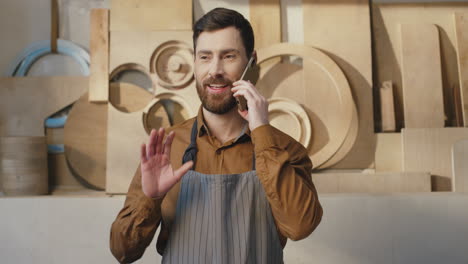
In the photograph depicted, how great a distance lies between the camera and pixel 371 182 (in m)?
2.67

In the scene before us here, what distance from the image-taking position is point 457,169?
2613mm

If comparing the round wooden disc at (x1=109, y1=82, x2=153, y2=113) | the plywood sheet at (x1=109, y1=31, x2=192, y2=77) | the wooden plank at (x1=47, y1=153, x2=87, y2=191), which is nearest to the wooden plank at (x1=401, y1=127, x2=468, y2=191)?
the plywood sheet at (x1=109, y1=31, x2=192, y2=77)

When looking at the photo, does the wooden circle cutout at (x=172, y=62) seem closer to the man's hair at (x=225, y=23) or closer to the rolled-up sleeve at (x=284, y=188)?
the man's hair at (x=225, y=23)

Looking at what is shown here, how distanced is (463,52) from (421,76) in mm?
336

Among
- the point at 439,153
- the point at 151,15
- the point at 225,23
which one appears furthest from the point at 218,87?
the point at 439,153

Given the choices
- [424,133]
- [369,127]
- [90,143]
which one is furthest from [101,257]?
[424,133]

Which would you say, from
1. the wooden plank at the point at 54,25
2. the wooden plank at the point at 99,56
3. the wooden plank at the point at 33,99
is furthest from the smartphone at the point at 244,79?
the wooden plank at the point at 54,25

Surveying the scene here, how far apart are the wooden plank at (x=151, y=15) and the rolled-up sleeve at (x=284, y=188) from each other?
1885 millimetres

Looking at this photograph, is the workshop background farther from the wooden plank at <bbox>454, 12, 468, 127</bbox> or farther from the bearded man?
the bearded man

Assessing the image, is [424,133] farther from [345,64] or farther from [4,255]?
[4,255]

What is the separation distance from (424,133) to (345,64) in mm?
690

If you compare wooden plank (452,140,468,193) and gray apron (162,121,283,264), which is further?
wooden plank (452,140,468,193)

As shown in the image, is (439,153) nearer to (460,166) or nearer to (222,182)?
(460,166)

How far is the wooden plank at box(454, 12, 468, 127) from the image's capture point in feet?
9.14
